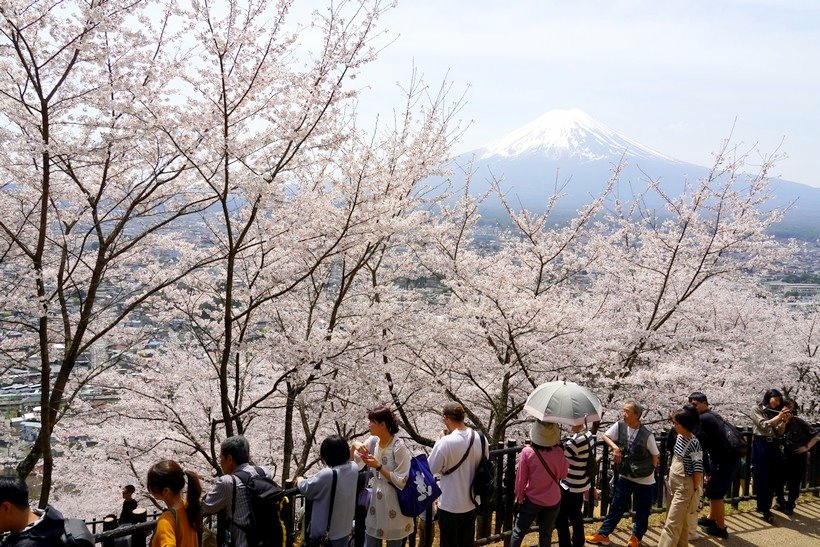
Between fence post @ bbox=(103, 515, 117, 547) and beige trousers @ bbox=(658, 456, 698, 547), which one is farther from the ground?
fence post @ bbox=(103, 515, 117, 547)

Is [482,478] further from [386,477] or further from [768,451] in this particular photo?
[768,451]

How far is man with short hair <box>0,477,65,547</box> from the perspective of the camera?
8.41 feet

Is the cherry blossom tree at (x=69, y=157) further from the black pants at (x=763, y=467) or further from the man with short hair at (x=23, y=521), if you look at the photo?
the black pants at (x=763, y=467)

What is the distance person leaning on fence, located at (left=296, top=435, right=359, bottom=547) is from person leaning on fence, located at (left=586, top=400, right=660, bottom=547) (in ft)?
7.98

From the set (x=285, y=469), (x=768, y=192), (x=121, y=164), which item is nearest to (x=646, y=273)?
(x=768, y=192)

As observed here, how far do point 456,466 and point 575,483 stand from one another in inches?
47.8

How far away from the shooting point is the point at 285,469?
9156 mm

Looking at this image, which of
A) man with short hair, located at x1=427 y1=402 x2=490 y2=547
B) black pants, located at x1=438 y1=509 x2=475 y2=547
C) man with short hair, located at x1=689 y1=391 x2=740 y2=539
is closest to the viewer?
man with short hair, located at x1=427 y1=402 x2=490 y2=547

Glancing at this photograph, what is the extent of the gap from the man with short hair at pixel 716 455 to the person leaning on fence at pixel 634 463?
0.76 m

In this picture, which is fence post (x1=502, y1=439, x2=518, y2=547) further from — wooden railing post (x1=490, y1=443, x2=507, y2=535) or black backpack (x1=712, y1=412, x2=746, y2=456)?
black backpack (x1=712, y1=412, x2=746, y2=456)

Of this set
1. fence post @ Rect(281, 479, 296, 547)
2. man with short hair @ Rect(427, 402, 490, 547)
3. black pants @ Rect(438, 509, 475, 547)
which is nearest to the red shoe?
black pants @ Rect(438, 509, 475, 547)

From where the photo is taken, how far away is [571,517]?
493cm

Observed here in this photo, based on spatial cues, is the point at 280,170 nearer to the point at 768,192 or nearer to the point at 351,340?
the point at 351,340

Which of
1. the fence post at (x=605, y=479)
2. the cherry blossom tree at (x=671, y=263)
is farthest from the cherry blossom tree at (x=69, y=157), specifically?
the cherry blossom tree at (x=671, y=263)
